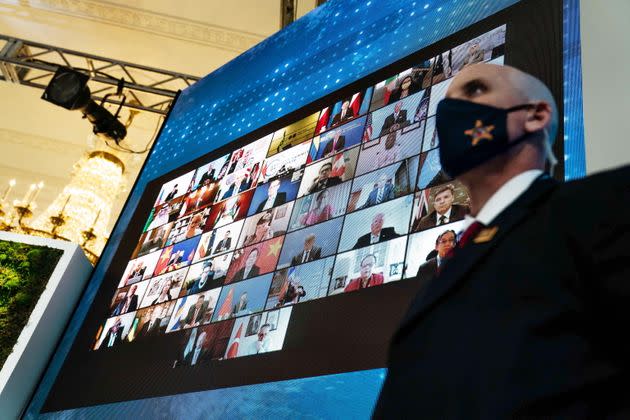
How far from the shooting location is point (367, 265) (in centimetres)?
235

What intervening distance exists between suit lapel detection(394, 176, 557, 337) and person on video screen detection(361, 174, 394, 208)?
4.50ft

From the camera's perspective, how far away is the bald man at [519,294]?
0.84 meters

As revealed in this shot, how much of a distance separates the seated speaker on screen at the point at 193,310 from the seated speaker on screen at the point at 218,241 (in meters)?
0.23

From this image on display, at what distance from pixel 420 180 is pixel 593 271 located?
1550mm

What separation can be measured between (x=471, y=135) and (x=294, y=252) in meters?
1.57

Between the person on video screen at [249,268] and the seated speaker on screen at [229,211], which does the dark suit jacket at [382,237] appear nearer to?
the person on video screen at [249,268]

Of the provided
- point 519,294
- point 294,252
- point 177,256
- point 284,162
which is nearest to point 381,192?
point 294,252

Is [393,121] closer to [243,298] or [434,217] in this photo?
[434,217]

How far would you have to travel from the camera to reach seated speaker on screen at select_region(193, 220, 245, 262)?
3078 millimetres

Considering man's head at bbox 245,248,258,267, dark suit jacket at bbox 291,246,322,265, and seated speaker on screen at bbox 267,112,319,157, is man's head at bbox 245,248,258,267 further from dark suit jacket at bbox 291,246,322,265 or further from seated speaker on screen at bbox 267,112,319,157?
seated speaker on screen at bbox 267,112,319,157

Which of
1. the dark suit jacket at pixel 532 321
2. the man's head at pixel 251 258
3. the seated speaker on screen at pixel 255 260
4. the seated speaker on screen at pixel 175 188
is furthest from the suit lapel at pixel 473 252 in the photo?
the seated speaker on screen at pixel 175 188

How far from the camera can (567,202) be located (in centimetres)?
95

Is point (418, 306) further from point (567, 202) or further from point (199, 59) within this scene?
point (199, 59)

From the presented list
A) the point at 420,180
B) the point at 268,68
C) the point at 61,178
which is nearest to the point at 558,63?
the point at 420,180
